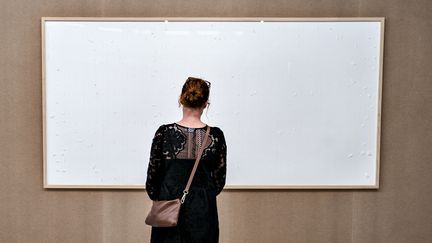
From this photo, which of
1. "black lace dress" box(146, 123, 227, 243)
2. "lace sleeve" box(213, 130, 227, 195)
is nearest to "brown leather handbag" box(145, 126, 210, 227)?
"black lace dress" box(146, 123, 227, 243)

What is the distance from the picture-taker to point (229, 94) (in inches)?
122

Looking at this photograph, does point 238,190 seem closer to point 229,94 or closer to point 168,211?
point 229,94

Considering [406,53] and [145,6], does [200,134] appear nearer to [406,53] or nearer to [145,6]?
[145,6]

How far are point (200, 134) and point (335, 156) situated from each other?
1300 millimetres

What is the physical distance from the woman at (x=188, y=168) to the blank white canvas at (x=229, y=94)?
886 mm

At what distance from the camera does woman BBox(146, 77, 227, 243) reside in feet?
7.20

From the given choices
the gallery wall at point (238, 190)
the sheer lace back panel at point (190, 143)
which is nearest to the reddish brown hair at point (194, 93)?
the sheer lace back panel at point (190, 143)

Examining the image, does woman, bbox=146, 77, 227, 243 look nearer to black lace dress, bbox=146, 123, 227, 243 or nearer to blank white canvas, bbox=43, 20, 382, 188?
black lace dress, bbox=146, 123, 227, 243

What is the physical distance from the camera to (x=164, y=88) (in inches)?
122

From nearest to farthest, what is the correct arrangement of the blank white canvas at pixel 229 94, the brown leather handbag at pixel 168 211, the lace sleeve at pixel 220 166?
the brown leather handbag at pixel 168 211, the lace sleeve at pixel 220 166, the blank white canvas at pixel 229 94

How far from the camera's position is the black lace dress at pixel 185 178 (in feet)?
7.20

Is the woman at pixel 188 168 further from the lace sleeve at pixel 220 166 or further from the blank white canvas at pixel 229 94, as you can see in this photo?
the blank white canvas at pixel 229 94

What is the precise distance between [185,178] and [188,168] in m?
0.05

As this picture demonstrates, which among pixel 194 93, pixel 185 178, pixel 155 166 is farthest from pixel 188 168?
A: pixel 194 93
